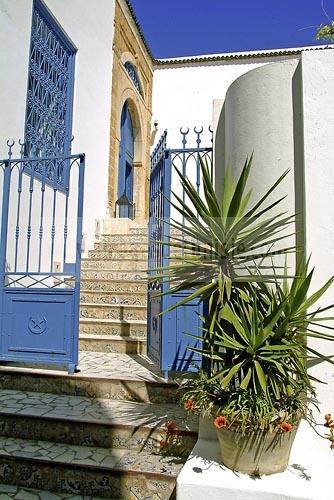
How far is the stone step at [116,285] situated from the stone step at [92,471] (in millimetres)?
2823

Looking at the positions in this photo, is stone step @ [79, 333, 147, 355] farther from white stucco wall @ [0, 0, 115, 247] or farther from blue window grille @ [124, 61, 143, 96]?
blue window grille @ [124, 61, 143, 96]

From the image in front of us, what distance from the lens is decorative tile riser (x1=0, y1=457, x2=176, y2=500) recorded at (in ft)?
8.45

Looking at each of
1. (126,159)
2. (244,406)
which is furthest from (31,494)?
(126,159)

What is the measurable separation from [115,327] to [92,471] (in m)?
2.38

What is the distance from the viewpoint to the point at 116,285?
19.1ft

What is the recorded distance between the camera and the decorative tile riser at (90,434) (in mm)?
2906

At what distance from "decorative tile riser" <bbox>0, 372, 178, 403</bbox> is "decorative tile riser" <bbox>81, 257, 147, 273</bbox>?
102 inches

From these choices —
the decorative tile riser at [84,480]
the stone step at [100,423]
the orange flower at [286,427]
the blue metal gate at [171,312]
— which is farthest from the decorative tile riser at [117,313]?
the orange flower at [286,427]

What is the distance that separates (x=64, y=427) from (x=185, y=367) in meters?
1.21

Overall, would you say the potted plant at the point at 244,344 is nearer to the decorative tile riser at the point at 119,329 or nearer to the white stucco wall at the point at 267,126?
the white stucco wall at the point at 267,126

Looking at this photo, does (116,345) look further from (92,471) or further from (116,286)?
(92,471)

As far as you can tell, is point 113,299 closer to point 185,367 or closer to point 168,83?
point 185,367

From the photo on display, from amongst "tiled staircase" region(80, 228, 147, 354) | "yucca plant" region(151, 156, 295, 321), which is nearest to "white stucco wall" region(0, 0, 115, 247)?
"tiled staircase" region(80, 228, 147, 354)

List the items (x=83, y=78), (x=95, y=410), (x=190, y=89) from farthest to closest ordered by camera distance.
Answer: (x=190, y=89)
(x=83, y=78)
(x=95, y=410)
